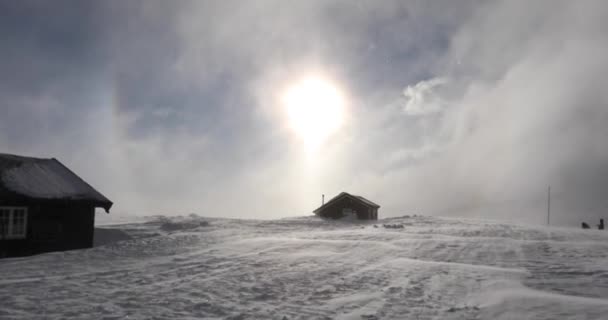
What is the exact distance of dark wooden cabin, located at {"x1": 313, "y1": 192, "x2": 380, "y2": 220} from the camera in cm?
4619

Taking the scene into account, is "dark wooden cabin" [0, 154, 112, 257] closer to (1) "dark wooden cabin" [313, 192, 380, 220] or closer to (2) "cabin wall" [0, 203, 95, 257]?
(2) "cabin wall" [0, 203, 95, 257]

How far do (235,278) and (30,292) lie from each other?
4.96m

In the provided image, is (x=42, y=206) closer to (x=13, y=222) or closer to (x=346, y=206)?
(x=13, y=222)

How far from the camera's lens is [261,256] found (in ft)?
49.1

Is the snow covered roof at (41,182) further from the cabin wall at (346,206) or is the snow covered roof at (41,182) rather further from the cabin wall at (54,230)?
the cabin wall at (346,206)

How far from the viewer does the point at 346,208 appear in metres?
46.7

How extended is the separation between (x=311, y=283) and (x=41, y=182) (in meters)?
17.9

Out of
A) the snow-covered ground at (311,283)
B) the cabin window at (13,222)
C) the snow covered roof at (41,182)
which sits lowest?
the snow-covered ground at (311,283)

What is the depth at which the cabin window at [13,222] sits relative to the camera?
18.3 m

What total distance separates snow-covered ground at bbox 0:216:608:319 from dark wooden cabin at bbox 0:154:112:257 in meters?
4.27

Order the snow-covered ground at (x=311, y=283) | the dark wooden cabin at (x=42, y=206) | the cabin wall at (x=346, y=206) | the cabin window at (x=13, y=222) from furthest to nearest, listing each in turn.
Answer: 1. the cabin wall at (x=346, y=206)
2. the dark wooden cabin at (x=42, y=206)
3. the cabin window at (x=13, y=222)
4. the snow-covered ground at (x=311, y=283)

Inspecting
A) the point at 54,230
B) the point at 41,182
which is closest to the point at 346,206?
the point at 54,230

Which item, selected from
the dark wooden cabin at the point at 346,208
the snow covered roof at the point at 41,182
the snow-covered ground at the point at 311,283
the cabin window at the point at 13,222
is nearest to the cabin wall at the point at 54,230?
the cabin window at the point at 13,222

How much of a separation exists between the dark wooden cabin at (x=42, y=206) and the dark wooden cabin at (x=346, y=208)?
27.8 meters
